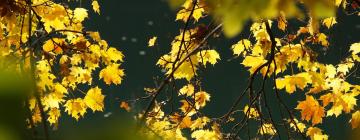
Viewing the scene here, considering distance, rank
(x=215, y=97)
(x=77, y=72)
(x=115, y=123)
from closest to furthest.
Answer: (x=115, y=123) → (x=77, y=72) → (x=215, y=97)

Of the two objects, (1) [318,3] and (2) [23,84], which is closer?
(2) [23,84]

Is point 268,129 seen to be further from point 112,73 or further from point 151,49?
point 151,49

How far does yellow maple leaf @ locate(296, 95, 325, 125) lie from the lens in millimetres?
3830

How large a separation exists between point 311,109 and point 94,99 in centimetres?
151

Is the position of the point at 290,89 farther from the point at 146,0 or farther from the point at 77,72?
the point at 146,0

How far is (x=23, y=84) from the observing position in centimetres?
54

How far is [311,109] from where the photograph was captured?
387cm

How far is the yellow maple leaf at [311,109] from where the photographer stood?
3830mm

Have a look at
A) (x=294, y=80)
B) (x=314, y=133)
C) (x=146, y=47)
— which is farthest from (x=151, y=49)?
(x=294, y=80)

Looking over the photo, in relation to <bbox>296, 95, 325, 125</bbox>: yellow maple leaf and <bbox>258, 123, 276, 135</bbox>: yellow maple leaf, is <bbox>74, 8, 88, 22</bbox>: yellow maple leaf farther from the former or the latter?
<bbox>296, 95, 325, 125</bbox>: yellow maple leaf

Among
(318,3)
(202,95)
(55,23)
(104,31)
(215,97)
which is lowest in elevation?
(318,3)

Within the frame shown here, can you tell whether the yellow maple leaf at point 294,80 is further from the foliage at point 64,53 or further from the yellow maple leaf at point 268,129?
the foliage at point 64,53

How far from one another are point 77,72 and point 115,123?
372cm

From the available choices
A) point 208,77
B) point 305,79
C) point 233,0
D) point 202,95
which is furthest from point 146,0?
point 233,0
